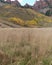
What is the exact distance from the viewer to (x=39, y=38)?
966cm

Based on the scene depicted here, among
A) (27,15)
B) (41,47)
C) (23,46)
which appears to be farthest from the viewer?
(27,15)

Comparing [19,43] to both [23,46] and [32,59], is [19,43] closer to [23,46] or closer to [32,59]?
[23,46]

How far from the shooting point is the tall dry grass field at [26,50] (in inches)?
302

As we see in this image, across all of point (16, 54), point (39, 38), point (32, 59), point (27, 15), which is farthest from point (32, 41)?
point (27, 15)

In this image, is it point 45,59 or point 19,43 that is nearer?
point 45,59

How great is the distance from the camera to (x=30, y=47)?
28.7ft

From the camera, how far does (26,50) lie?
28.0ft

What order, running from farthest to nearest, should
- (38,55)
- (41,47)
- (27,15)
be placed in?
(27,15) < (41,47) < (38,55)

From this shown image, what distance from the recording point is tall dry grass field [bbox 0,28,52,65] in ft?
25.2

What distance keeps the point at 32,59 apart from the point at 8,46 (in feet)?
4.87

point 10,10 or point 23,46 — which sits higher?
point 23,46

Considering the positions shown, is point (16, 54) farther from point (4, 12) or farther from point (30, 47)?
point (4, 12)

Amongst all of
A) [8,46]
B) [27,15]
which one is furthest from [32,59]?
[27,15]

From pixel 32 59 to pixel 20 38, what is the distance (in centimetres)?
234
